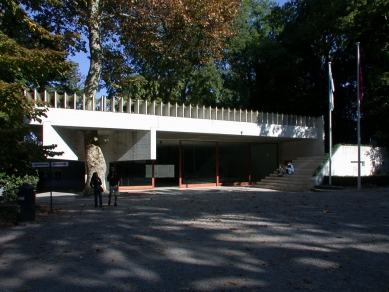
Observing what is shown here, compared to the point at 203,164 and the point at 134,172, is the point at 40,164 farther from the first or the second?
the point at 203,164

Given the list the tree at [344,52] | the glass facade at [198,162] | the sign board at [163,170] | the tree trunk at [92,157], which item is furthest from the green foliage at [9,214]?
the tree at [344,52]

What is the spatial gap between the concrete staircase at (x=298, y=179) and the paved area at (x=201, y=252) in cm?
1101

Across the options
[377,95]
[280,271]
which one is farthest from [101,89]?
[280,271]

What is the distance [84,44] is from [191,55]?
653 centimetres

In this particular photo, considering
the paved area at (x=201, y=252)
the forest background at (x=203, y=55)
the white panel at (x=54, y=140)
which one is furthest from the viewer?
the white panel at (x=54, y=140)

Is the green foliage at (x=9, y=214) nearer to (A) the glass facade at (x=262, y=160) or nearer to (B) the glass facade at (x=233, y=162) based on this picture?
(B) the glass facade at (x=233, y=162)

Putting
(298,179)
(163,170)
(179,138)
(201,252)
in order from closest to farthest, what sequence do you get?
(201,252) < (298,179) < (179,138) < (163,170)

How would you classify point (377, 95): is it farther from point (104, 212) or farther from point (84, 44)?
point (104, 212)

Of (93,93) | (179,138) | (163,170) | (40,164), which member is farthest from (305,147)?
(40,164)

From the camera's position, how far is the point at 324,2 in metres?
27.3

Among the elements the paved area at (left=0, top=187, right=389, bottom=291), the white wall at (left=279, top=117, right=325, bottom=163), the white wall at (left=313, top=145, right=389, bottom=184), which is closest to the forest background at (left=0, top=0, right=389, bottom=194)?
the white wall at (left=313, top=145, right=389, bottom=184)

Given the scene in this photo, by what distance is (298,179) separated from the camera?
24.0 meters

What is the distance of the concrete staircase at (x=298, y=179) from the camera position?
2319 cm

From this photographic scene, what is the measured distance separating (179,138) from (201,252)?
1825 centimetres
